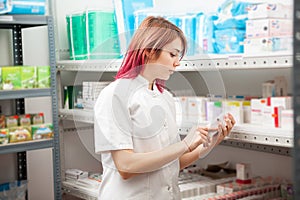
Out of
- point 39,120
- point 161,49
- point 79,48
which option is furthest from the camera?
point 79,48

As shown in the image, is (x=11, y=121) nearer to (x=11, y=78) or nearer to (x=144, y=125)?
(x=11, y=78)

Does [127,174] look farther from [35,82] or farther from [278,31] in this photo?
[35,82]

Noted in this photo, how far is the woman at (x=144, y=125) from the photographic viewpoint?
1.97 m

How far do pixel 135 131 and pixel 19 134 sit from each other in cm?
138

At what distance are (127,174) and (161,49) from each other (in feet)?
1.79

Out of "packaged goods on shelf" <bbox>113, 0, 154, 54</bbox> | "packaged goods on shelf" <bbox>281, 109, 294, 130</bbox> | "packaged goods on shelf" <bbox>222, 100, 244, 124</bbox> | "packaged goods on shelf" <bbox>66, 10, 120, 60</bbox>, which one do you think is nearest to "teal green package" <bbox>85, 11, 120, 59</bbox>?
"packaged goods on shelf" <bbox>66, 10, 120, 60</bbox>

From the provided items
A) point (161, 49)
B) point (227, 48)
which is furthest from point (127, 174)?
point (227, 48)

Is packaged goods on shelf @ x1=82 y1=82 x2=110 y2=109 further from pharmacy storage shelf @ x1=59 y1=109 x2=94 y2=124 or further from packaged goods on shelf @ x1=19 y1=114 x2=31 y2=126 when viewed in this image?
packaged goods on shelf @ x1=19 y1=114 x2=31 y2=126

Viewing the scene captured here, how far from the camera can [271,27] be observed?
2225 millimetres

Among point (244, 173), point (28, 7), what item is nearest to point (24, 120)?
point (28, 7)

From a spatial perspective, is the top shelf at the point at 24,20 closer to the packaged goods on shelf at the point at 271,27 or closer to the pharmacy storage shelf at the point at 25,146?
the pharmacy storage shelf at the point at 25,146

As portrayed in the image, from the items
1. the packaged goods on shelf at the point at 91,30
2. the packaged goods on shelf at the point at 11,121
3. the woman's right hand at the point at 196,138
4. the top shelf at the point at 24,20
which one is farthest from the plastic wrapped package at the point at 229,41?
the packaged goods on shelf at the point at 11,121

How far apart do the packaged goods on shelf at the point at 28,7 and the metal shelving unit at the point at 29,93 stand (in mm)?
33

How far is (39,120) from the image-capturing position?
130 inches
